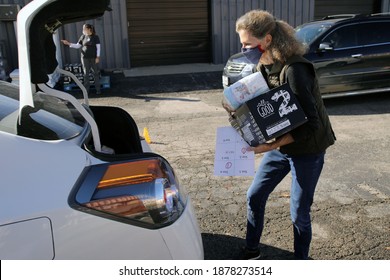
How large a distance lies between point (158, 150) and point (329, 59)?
419 centimetres

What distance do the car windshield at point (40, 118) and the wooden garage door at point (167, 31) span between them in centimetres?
1159

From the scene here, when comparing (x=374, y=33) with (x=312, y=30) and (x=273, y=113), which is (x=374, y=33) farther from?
(x=273, y=113)

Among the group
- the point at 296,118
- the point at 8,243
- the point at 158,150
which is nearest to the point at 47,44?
the point at 8,243

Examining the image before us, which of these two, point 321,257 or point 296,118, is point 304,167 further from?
point 321,257

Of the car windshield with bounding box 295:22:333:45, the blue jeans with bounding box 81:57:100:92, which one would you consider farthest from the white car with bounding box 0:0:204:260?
A: the blue jeans with bounding box 81:57:100:92

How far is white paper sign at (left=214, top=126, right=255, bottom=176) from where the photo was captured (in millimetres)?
2471

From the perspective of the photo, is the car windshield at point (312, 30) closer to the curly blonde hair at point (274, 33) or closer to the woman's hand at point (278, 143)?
the curly blonde hair at point (274, 33)

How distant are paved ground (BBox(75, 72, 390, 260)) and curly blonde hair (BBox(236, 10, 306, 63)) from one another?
5.37ft

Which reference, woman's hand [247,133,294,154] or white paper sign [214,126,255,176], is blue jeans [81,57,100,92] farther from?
woman's hand [247,133,294,154]

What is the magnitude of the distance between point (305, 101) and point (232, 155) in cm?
56

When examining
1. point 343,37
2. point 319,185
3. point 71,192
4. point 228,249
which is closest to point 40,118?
point 71,192

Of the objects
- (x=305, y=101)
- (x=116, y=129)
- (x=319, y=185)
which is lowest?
(x=319, y=185)

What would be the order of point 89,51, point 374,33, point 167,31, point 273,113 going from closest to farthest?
point 273,113, point 374,33, point 89,51, point 167,31

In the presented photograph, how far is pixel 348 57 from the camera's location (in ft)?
26.1
